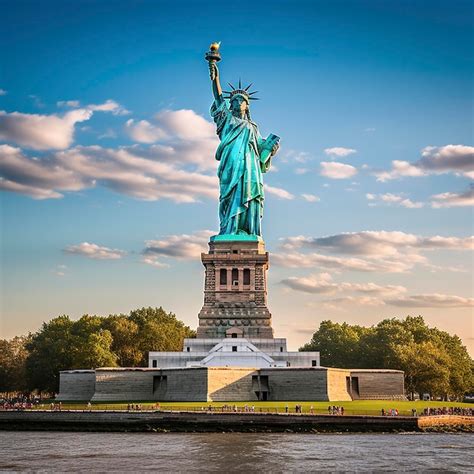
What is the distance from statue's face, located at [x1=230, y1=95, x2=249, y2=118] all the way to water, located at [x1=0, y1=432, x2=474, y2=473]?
43195 mm

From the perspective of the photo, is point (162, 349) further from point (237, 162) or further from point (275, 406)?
point (275, 406)

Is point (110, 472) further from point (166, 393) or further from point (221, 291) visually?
point (221, 291)

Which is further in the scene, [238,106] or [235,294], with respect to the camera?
[238,106]

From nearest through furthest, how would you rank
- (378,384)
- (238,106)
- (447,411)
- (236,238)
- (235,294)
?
(447,411), (378,384), (235,294), (236,238), (238,106)

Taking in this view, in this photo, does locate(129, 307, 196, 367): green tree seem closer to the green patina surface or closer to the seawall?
the green patina surface

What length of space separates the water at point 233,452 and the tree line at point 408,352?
2903 centimetres

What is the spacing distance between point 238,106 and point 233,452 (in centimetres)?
5012

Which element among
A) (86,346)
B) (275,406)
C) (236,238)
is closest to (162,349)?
(86,346)

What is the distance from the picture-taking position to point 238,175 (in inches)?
3420

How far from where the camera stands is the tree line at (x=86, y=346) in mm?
83413

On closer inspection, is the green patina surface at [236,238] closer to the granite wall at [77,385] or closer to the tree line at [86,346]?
the tree line at [86,346]

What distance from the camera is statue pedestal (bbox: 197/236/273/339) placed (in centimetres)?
8000

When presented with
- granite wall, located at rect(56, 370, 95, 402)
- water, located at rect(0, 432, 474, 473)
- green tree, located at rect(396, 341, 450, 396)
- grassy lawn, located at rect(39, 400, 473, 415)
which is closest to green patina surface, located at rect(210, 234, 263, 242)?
green tree, located at rect(396, 341, 450, 396)

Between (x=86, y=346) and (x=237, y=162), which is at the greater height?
(x=237, y=162)
